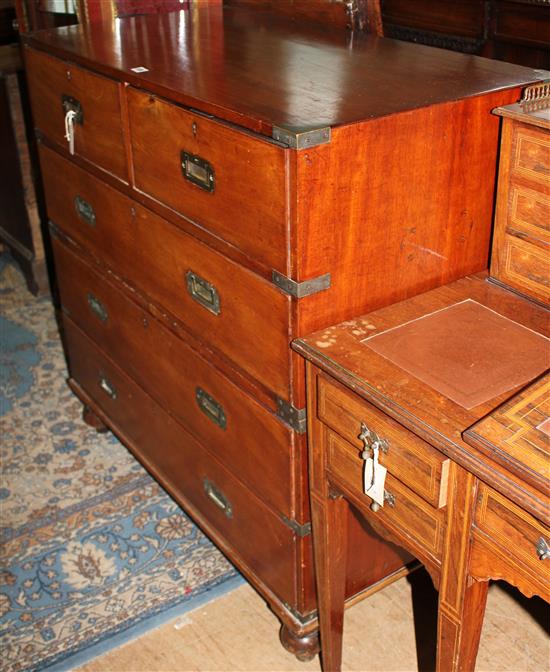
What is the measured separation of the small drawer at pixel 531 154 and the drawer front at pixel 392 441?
1.74 ft

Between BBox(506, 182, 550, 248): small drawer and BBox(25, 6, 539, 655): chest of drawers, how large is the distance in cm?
13

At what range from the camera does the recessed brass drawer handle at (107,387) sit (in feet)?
8.78

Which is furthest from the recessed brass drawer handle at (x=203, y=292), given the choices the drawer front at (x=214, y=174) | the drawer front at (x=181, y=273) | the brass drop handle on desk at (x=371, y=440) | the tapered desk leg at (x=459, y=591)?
the tapered desk leg at (x=459, y=591)

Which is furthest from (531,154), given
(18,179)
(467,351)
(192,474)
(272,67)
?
(18,179)

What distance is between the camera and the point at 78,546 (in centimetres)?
251

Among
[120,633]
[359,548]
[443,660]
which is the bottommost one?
[120,633]

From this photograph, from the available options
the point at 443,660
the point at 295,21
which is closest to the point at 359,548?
the point at 443,660

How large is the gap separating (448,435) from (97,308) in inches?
58.7

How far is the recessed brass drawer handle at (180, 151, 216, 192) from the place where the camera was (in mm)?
1704

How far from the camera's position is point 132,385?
98.4 inches

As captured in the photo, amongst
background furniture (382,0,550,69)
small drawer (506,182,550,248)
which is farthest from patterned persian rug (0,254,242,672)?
background furniture (382,0,550,69)

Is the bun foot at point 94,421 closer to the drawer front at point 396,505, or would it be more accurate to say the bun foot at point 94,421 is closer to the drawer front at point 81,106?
the drawer front at point 81,106

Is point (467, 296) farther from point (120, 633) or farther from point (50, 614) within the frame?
point (50, 614)

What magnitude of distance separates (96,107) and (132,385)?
0.83 metres
